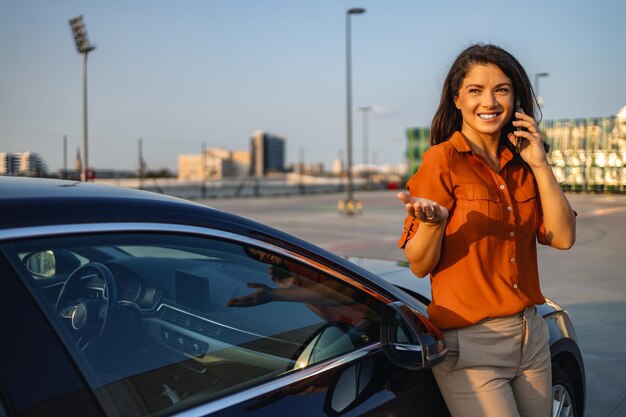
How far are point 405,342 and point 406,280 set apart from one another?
107cm

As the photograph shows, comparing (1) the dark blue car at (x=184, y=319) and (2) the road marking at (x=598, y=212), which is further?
(2) the road marking at (x=598, y=212)

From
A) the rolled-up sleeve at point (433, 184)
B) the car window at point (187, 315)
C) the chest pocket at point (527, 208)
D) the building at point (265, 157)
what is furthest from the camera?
the building at point (265, 157)

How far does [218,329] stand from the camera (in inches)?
83.0

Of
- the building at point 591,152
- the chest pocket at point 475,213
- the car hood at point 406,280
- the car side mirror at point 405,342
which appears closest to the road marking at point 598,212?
the building at point 591,152

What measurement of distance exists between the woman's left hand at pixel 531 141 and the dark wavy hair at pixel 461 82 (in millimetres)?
127

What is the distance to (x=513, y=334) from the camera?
2082 millimetres

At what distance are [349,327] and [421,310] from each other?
38cm

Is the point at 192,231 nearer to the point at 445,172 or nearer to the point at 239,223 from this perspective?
the point at 239,223

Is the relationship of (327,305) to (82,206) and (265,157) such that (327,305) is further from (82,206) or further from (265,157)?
(265,157)

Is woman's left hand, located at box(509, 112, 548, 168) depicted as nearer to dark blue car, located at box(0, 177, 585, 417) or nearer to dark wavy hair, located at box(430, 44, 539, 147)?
dark wavy hair, located at box(430, 44, 539, 147)

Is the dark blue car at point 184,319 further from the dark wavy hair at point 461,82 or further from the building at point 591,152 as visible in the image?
the building at point 591,152

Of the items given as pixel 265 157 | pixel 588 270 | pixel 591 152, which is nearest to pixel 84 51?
pixel 591 152

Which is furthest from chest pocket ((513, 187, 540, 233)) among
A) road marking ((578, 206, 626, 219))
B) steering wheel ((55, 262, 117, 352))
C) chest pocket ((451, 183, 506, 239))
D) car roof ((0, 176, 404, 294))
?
road marking ((578, 206, 626, 219))

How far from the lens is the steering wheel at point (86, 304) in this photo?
1.70 metres
